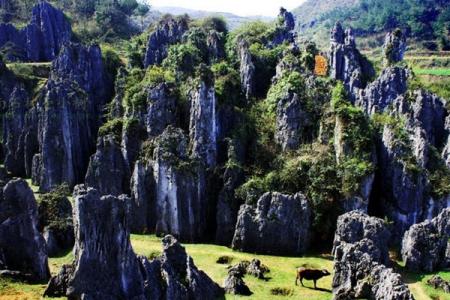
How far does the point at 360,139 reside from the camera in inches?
1607

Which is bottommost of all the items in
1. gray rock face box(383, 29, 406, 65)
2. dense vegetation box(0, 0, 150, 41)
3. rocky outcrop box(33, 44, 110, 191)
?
rocky outcrop box(33, 44, 110, 191)

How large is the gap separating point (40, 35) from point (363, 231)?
6521 cm

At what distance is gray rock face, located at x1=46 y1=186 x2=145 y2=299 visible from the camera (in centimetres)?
2431

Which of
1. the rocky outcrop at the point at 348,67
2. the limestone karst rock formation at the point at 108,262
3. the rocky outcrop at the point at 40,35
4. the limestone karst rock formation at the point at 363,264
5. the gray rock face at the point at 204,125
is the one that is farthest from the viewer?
the rocky outcrop at the point at 40,35

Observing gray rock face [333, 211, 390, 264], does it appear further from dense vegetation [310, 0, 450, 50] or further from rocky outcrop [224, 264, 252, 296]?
dense vegetation [310, 0, 450, 50]

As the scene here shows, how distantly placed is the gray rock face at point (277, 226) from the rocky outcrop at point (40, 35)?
53631 mm

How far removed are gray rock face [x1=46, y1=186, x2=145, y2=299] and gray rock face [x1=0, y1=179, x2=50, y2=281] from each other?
17.0 feet

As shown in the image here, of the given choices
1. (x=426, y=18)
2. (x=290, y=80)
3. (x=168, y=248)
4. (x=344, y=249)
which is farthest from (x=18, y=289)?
(x=426, y=18)

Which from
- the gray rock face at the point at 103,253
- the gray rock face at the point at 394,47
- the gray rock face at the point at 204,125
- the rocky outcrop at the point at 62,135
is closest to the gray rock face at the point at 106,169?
the rocky outcrop at the point at 62,135

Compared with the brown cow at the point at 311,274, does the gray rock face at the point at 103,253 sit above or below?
above

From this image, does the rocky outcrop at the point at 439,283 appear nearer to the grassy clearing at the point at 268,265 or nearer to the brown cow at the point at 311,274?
the grassy clearing at the point at 268,265

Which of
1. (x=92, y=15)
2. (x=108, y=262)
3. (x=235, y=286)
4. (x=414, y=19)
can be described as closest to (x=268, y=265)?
(x=235, y=286)

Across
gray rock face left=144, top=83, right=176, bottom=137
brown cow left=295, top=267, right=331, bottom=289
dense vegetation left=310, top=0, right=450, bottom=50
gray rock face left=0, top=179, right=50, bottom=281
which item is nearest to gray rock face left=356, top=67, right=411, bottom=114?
gray rock face left=144, top=83, right=176, bottom=137

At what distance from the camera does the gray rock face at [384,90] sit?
5338 centimetres
